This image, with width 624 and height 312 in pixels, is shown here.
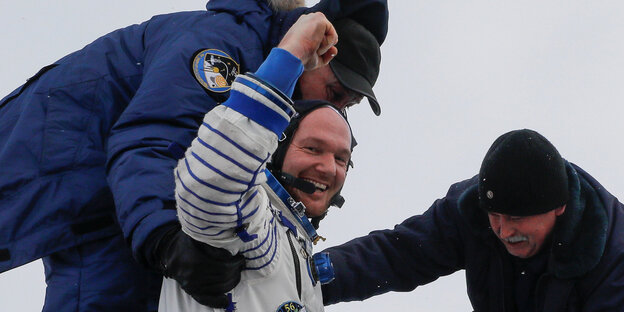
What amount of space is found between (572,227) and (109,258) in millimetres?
2095

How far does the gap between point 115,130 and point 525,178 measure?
6.49 ft

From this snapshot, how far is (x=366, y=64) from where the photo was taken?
3420 millimetres

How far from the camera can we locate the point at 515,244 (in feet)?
12.7

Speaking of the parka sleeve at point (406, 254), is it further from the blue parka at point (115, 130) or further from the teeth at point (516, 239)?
the blue parka at point (115, 130)

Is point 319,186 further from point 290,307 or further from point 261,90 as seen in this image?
point 261,90

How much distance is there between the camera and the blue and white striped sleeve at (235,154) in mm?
1930

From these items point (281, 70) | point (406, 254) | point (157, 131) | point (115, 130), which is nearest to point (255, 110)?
point (281, 70)

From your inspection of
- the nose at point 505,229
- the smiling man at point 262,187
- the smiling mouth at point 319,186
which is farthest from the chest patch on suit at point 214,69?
the nose at point 505,229

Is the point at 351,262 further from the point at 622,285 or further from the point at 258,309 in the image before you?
the point at 258,309

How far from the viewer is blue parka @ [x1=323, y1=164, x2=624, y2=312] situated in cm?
370

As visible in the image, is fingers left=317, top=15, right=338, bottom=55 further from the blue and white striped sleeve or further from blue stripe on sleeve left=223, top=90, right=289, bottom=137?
blue stripe on sleeve left=223, top=90, right=289, bottom=137

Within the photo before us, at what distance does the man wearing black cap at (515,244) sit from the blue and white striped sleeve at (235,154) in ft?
6.32

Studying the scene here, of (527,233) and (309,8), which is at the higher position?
(309,8)

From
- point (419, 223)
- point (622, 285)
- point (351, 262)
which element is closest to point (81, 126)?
point (351, 262)
